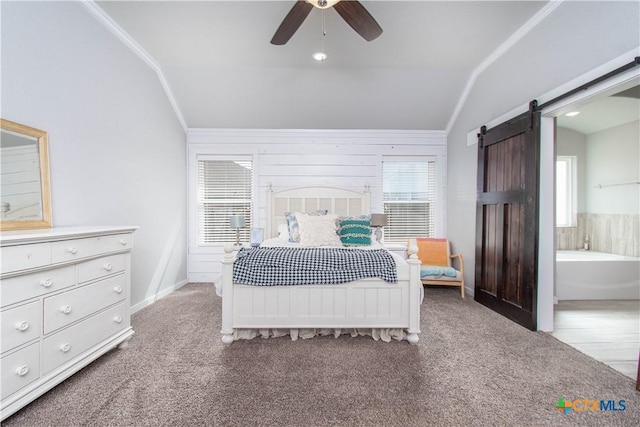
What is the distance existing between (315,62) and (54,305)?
136 inches

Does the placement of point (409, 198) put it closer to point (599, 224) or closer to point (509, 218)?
point (509, 218)

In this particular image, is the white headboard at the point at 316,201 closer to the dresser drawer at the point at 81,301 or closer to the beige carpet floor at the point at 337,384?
the beige carpet floor at the point at 337,384

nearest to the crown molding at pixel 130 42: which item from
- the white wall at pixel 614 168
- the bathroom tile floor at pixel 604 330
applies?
the bathroom tile floor at pixel 604 330

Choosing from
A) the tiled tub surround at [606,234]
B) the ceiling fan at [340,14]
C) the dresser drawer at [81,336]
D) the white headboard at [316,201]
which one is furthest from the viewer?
the white headboard at [316,201]

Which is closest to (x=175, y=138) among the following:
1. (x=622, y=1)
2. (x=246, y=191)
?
(x=246, y=191)

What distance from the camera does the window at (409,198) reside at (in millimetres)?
4508

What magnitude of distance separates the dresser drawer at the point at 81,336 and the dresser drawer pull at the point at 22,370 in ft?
0.30

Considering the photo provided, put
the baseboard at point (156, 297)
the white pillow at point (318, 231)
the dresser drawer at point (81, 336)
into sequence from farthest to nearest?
the white pillow at point (318, 231) < the baseboard at point (156, 297) < the dresser drawer at point (81, 336)

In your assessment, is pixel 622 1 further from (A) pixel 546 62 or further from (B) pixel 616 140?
(B) pixel 616 140

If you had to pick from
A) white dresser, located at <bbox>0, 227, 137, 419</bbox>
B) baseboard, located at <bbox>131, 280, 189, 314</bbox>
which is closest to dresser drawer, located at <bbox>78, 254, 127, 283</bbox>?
white dresser, located at <bbox>0, 227, 137, 419</bbox>

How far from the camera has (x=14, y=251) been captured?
140 cm

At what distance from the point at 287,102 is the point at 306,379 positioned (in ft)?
11.7

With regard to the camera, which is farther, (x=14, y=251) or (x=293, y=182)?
(x=293, y=182)

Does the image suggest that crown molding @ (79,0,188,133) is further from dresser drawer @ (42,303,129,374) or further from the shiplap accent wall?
dresser drawer @ (42,303,129,374)
